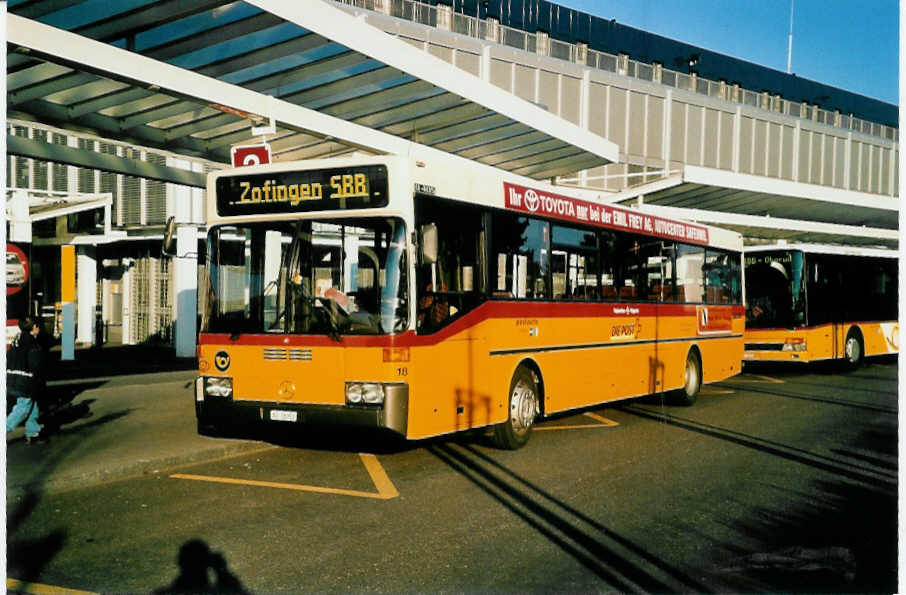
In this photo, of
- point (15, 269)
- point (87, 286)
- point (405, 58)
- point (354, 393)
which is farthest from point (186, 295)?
point (354, 393)

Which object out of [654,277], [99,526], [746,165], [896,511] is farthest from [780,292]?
[746,165]

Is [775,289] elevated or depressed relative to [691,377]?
elevated

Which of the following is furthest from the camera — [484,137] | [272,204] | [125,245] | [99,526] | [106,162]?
[125,245]

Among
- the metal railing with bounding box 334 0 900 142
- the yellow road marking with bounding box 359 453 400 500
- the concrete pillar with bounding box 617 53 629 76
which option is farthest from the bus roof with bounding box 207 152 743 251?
the concrete pillar with bounding box 617 53 629 76

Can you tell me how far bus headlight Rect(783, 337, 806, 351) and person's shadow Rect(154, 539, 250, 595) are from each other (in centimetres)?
1721

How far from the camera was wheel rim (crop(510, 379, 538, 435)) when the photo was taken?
1015cm

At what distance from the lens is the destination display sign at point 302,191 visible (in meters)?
8.55

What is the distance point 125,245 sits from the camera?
90.2 feet

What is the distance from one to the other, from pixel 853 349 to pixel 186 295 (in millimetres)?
17184

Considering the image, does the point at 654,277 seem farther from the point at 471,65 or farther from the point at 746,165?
the point at 746,165

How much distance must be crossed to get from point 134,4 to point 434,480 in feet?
20.1

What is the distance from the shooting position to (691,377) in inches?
598

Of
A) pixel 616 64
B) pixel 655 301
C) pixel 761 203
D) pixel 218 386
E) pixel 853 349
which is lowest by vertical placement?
pixel 853 349

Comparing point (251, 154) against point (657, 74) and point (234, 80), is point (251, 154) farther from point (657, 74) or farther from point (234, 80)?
point (657, 74)
